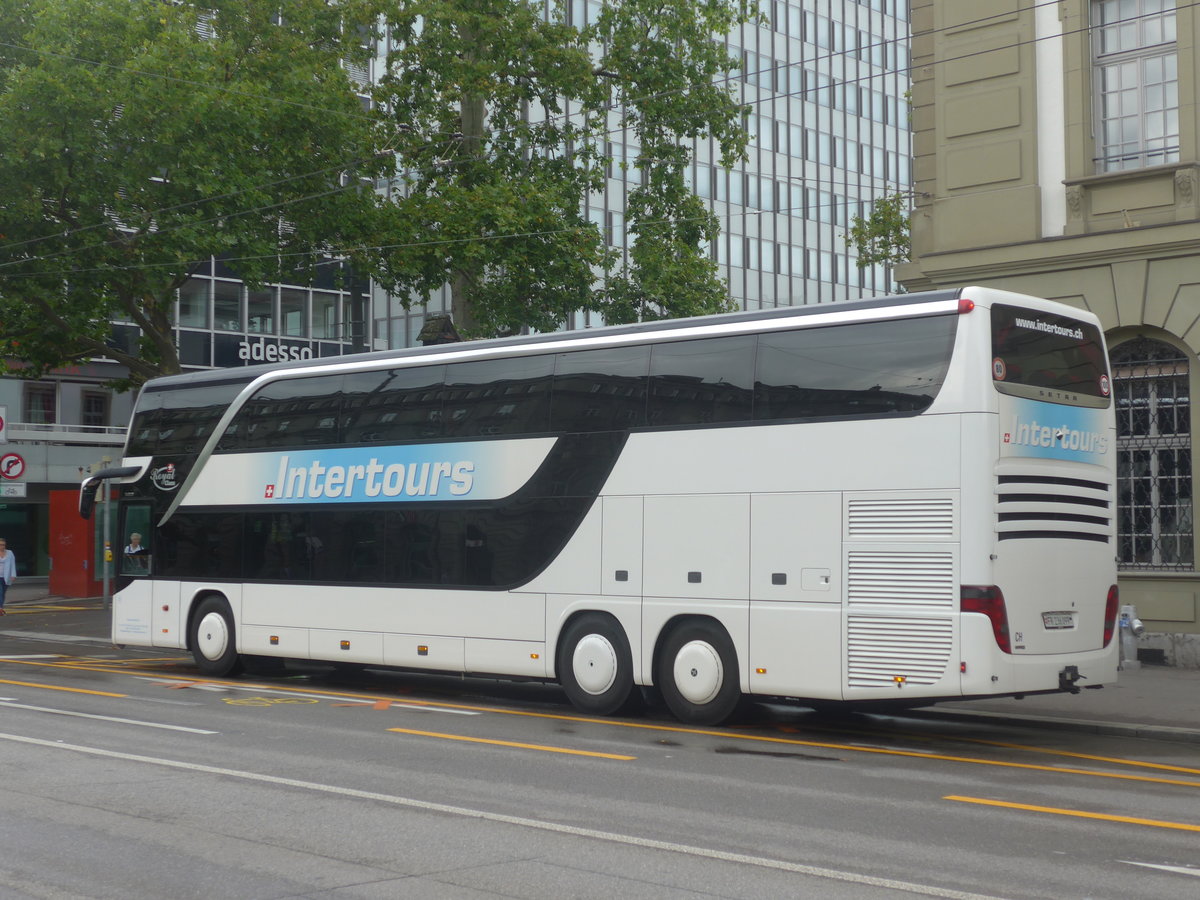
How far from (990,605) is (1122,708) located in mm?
3860

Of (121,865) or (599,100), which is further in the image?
(599,100)

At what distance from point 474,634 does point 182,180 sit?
15.0 metres

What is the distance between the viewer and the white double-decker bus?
12578 millimetres

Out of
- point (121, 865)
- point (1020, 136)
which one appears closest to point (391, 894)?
point (121, 865)

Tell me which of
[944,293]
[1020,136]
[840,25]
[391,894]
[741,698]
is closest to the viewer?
[391,894]

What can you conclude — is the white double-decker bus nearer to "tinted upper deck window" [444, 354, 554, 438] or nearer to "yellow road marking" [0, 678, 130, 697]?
"tinted upper deck window" [444, 354, 554, 438]

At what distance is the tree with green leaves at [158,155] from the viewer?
27094 mm

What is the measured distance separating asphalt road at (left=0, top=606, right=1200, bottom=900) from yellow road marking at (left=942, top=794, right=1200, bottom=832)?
24 millimetres

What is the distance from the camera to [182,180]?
91.1 feet

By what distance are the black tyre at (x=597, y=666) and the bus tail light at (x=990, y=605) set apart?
3.80m

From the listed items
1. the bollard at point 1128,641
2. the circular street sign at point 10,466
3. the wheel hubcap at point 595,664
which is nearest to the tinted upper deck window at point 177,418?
the wheel hubcap at point 595,664

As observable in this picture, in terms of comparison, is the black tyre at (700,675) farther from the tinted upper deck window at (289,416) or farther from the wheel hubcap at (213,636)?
the wheel hubcap at (213,636)

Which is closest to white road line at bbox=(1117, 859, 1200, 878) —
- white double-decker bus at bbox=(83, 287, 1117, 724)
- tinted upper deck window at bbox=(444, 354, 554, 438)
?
white double-decker bus at bbox=(83, 287, 1117, 724)

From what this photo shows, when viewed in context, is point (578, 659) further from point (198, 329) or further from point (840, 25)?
point (840, 25)
